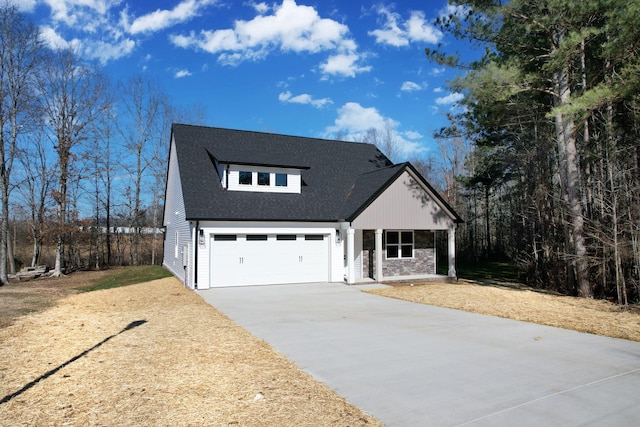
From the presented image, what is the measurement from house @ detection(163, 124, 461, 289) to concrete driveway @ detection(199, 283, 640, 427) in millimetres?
4871

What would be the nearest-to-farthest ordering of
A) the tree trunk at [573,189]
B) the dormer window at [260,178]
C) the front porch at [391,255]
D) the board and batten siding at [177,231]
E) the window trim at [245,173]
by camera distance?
the tree trunk at [573,189]
the board and batten siding at [177,231]
the front porch at [391,255]
the dormer window at [260,178]
the window trim at [245,173]

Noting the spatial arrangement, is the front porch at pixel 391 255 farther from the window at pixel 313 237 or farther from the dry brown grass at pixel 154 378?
the dry brown grass at pixel 154 378

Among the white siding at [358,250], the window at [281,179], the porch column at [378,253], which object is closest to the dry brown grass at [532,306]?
the porch column at [378,253]

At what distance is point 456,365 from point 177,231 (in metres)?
15.8

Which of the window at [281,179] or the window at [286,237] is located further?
the window at [281,179]

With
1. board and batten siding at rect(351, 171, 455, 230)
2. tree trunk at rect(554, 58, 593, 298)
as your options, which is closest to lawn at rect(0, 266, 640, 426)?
tree trunk at rect(554, 58, 593, 298)

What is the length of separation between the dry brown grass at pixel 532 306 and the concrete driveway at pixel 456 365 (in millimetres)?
954

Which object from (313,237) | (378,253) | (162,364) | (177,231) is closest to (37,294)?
(177,231)

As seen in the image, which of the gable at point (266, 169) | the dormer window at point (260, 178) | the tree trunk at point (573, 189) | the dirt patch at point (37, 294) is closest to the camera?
the dirt patch at point (37, 294)

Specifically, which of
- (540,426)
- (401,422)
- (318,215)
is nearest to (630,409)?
(540,426)

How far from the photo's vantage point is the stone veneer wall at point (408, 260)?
18.1 meters

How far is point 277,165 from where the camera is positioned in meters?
17.8

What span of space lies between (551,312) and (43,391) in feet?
38.4

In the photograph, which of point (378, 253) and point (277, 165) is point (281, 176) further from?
point (378, 253)
